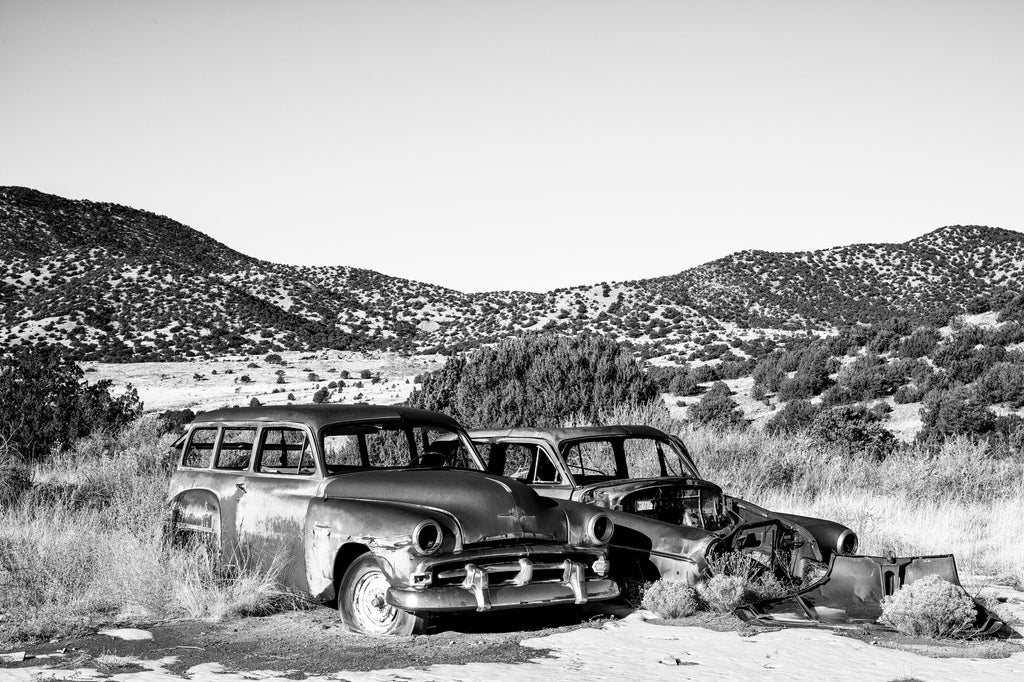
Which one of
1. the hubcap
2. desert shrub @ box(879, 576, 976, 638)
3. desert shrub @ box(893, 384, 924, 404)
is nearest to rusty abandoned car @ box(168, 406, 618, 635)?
the hubcap

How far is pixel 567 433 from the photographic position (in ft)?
31.7

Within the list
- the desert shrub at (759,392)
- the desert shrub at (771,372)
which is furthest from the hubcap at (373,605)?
the desert shrub at (771,372)

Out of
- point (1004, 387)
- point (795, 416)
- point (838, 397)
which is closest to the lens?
point (1004, 387)

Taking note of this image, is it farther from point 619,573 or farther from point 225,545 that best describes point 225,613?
point 619,573

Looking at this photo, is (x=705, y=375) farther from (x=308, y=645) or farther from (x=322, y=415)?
(x=308, y=645)

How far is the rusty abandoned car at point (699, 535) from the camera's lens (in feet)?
26.6

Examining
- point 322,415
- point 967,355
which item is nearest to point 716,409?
point 967,355

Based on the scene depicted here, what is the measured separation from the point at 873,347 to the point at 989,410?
9948mm

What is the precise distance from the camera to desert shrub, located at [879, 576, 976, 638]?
24.2 feet

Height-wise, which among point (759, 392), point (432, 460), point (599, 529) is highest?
point (759, 392)

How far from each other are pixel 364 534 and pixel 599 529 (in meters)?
1.91

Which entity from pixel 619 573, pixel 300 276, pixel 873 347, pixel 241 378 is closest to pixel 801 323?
pixel 873 347

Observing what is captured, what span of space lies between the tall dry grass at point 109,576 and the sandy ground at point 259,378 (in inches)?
1023

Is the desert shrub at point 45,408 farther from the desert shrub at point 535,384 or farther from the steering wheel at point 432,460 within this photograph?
the steering wheel at point 432,460
